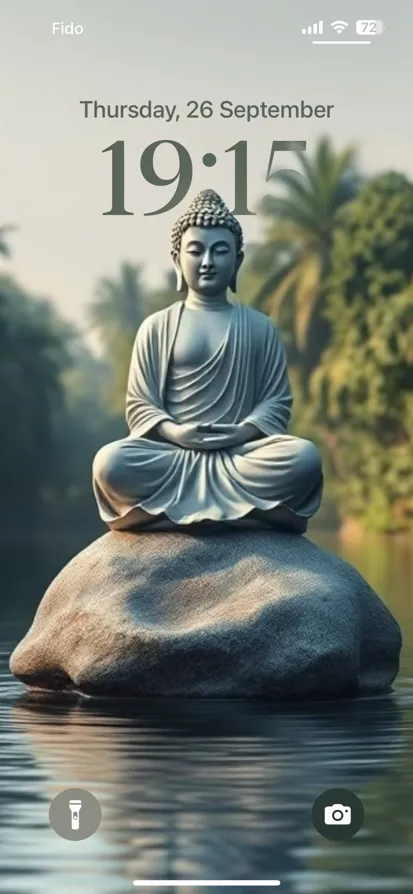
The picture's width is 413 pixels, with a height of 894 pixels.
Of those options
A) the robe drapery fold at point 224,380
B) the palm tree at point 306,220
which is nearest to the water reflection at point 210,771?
the robe drapery fold at point 224,380

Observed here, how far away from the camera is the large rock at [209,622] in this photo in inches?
304

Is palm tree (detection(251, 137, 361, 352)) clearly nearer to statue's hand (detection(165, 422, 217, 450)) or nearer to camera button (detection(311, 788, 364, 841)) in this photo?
statue's hand (detection(165, 422, 217, 450))

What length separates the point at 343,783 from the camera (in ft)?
18.3

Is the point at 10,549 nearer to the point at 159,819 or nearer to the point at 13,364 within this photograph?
the point at 13,364

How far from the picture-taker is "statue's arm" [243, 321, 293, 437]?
8750 millimetres

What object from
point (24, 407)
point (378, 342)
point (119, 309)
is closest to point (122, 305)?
point (119, 309)

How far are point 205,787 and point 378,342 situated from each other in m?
23.9

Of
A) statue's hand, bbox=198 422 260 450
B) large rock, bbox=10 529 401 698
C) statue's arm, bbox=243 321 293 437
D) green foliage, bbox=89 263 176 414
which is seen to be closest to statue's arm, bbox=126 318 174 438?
statue's hand, bbox=198 422 260 450

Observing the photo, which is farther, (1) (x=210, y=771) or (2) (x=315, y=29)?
(2) (x=315, y=29)

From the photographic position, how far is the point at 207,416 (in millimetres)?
8797

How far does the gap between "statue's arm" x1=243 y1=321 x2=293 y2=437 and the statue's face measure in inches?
11.7

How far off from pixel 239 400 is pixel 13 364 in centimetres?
3124

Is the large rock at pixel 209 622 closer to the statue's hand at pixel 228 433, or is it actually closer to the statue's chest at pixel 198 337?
the statue's hand at pixel 228 433

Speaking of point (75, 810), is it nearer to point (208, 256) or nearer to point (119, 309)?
point (208, 256)
